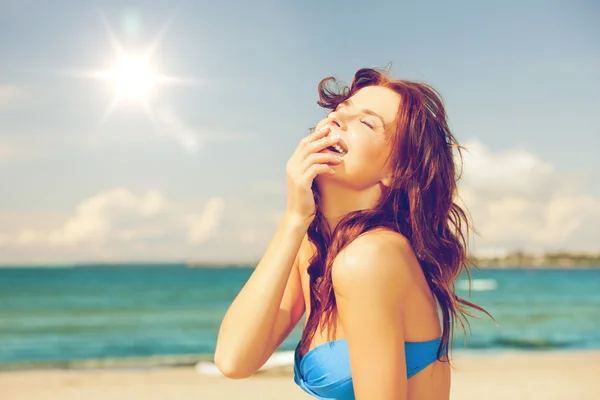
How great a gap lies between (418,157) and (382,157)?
0.37 ft

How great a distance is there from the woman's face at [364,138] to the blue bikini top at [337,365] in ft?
1.49

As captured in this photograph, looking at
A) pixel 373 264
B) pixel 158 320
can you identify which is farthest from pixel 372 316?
pixel 158 320

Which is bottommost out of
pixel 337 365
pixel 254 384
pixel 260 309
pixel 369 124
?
pixel 337 365

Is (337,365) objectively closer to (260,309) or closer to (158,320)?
(260,309)

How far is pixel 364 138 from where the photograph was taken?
1.92 meters

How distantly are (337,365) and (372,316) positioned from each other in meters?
0.23

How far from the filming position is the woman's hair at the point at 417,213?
193 centimetres

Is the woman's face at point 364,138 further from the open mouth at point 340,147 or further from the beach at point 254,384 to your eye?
the beach at point 254,384

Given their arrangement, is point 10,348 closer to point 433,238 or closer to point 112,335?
point 112,335

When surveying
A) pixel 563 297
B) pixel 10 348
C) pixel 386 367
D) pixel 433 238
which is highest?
pixel 563 297

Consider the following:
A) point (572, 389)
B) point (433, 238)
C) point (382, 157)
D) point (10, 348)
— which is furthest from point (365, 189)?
point (10, 348)

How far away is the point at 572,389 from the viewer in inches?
434

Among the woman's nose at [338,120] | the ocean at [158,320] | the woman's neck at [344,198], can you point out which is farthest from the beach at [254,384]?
the woman's nose at [338,120]

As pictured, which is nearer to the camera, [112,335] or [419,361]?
[419,361]
